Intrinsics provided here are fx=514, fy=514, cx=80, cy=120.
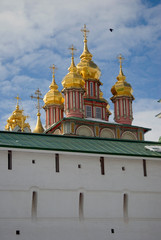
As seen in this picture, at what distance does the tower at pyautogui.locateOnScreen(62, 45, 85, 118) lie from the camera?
1107 inches

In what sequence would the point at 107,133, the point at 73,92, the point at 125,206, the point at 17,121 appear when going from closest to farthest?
the point at 125,206, the point at 107,133, the point at 73,92, the point at 17,121

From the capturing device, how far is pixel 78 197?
60.1ft

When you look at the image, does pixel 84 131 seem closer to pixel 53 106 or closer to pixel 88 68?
pixel 53 106

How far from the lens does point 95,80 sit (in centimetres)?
3056

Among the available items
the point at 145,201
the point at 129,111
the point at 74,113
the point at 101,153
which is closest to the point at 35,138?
the point at 101,153

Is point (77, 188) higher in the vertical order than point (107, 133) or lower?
lower

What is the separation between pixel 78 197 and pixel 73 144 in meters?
2.18

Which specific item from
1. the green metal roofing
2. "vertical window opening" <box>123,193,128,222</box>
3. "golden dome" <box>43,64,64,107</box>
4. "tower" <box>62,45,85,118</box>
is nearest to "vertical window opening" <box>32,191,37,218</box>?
A: the green metal roofing

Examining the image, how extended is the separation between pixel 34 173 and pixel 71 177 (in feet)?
4.79

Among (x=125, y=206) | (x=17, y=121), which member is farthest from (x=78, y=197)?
(x=17, y=121)

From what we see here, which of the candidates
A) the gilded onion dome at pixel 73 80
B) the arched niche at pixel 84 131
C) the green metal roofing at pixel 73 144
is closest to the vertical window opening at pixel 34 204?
the green metal roofing at pixel 73 144

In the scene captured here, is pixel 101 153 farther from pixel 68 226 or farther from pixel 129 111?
pixel 129 111

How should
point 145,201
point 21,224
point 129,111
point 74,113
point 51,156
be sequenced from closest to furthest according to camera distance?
point 21,224 < point 51,156 < point 145,201 < point 74,113 < point 129,111

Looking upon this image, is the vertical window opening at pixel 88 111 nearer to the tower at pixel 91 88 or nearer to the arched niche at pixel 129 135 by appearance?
the tower at pixel 91 88
